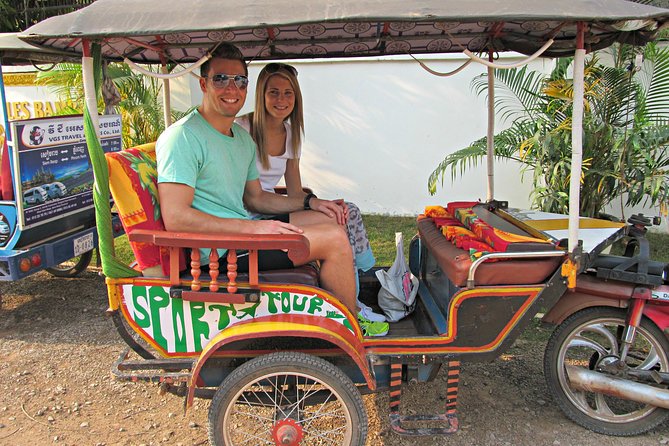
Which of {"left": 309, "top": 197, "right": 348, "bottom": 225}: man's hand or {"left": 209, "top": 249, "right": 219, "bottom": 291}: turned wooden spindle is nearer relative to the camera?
{"left": 209, "top": 249, "right": 219, "bottom": 291}: turned wooden spindle

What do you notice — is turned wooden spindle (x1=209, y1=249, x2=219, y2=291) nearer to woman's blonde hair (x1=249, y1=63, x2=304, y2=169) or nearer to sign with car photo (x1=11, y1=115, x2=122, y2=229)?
woman's blonde hair (x1=249, y1=63, x2=304, y2=169)

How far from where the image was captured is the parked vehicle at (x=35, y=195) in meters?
4.07

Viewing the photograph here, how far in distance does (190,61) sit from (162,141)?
1.46 m

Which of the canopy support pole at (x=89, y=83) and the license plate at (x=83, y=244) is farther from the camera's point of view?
the license plate at (x=83, y=244)

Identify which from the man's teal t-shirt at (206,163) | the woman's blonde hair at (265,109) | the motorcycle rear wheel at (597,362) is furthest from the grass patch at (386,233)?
the man's teal t-shirt at (206,163)

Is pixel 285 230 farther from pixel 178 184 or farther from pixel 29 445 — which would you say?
pixel 29 445

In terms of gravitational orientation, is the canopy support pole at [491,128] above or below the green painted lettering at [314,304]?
above

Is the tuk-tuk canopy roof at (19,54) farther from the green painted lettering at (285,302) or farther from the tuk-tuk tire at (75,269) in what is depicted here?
the green painted lettering at (285,302)

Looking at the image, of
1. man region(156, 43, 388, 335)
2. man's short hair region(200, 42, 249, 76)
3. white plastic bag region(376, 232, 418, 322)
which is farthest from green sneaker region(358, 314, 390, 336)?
man's short hair region(200, 42, 249, 76)

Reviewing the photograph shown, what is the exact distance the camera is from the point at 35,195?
4.15 metres

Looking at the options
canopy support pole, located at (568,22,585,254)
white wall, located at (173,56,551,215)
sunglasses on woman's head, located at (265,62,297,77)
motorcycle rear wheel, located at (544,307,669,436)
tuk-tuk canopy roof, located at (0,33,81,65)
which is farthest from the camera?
white wall, located at (173,56,551,215)

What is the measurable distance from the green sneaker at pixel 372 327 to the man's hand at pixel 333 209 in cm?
64

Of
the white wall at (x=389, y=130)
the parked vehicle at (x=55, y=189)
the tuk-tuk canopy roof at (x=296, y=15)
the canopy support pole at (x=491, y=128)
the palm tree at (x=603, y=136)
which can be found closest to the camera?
the tuk-tuk canopy roof at (x=296, y=15)

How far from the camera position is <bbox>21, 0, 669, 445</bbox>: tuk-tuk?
223 centimetres
